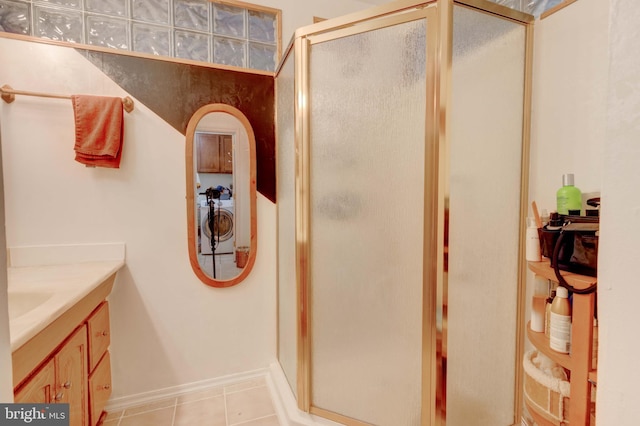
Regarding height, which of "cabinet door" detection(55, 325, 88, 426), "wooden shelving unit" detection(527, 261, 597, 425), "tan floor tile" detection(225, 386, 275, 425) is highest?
"wooden shelving unit" detection(527, 261, 597, 425)

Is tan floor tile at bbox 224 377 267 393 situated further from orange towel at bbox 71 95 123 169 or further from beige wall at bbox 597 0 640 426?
beige wall at bbox 597 0 640 426

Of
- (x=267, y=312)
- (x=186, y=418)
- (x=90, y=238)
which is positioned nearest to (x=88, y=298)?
(x=90, y=238)

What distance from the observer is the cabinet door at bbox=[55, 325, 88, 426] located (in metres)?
1.08

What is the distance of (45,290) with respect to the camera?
1168 mm

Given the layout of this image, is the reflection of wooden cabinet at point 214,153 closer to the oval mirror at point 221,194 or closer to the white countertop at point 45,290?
the oval mirror at point 221,194

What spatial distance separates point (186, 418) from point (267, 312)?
2.26ft

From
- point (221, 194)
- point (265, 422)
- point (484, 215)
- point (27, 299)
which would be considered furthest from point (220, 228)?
point (484, 215)

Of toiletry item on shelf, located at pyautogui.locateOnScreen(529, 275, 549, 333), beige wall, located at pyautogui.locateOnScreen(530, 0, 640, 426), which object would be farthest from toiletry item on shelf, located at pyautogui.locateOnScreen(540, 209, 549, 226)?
beige wall, located at pyautogui.locateOnScreen(530, 0, 640, 426)

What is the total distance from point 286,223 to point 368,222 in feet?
1.91

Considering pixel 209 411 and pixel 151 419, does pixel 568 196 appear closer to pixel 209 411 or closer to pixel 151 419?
pixel 209 411

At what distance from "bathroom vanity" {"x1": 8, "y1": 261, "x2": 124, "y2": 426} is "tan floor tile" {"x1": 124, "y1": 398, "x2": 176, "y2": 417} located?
0.62 ft

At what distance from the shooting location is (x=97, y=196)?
62.1 inches

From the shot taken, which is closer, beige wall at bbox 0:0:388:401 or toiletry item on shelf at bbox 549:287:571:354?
toiletry item on shelf at bbox 549:287:571:354

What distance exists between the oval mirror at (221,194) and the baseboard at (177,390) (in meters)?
0.61
